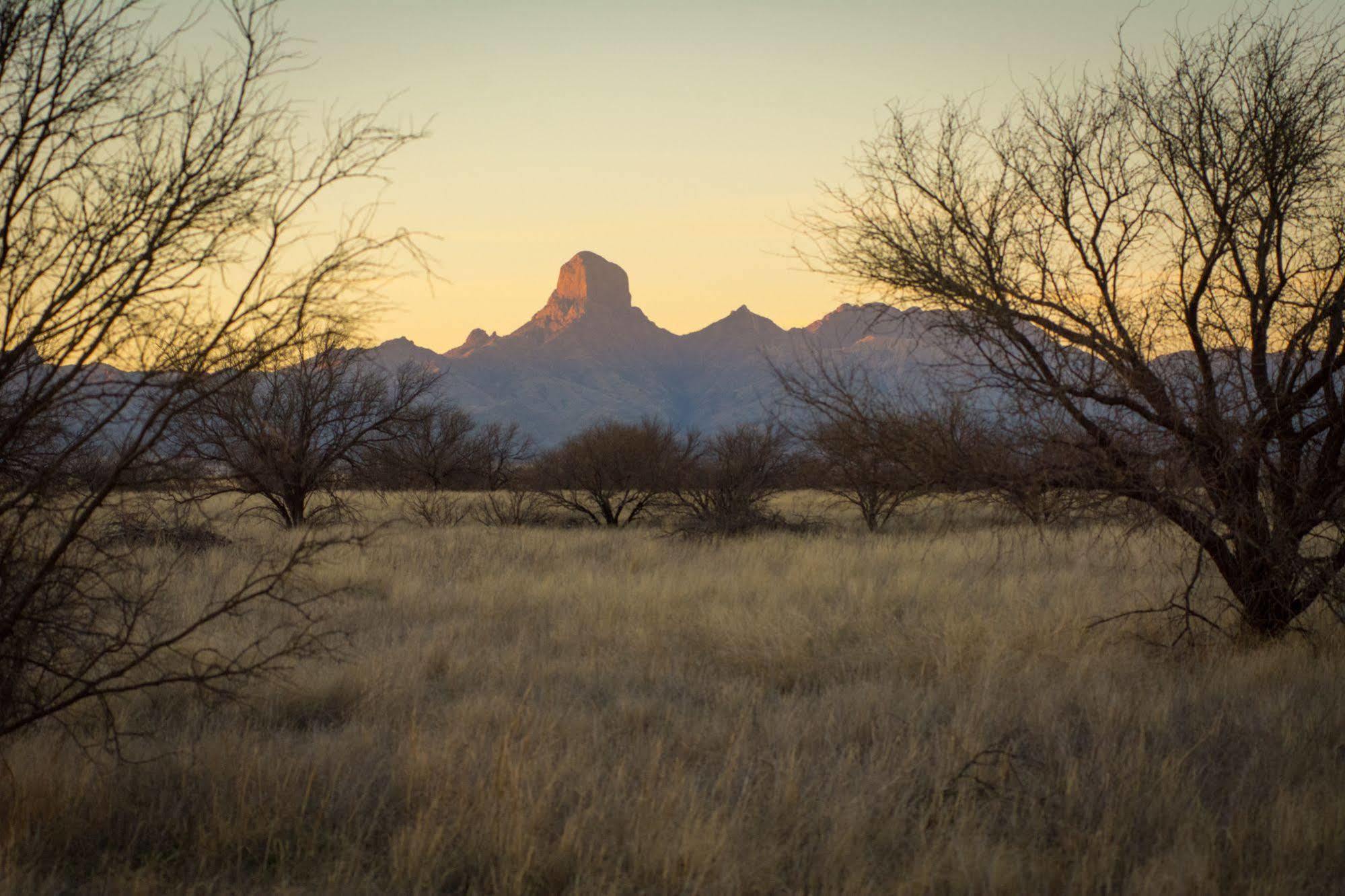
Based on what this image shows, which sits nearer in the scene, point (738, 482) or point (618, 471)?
point (738, 482)

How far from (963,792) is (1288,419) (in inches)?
163

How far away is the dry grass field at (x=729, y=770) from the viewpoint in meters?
3.12

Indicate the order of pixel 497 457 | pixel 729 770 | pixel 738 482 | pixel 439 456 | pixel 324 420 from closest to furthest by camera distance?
1. pixel 729 770
2. pixel 324 420
3. pixel 738 482
4. pixel 439 456
5. pixel 497 457

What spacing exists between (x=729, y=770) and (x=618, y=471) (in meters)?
17.3

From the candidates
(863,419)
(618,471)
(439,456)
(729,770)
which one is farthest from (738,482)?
(729,770)

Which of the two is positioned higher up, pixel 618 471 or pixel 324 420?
pixel 324 420

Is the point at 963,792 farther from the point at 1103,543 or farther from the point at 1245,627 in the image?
the point at 1103,543

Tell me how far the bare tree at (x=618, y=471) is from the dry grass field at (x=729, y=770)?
1257 cm

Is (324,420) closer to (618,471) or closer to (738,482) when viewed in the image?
(618,471)

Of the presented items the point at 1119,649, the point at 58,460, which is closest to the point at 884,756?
the point at 1119,649

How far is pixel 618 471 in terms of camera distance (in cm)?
2120

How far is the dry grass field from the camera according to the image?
312 cm

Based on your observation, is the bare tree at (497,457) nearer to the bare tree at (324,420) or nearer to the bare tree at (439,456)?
the bare tree at (439,456)

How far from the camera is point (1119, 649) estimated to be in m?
6.36
